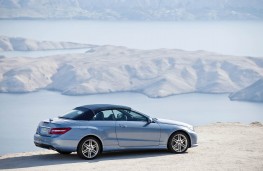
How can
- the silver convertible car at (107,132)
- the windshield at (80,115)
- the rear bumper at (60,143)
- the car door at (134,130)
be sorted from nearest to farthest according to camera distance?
the rear bumper at (60,143) < the silver convertible car at (107,132) < the windshield at (80,115) < the car door at (134,130)

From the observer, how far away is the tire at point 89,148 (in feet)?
43.7

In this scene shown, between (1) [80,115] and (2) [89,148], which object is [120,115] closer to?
(1) [80,115]

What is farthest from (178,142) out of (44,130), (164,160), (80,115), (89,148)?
(44,130)

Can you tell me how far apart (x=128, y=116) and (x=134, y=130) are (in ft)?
1.28

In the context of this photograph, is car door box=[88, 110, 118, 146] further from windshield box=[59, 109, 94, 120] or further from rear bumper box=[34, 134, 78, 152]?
rear bumper box=[34, 134, 78, 152]

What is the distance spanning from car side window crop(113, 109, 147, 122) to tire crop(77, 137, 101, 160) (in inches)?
34.1

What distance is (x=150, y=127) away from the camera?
14.2m

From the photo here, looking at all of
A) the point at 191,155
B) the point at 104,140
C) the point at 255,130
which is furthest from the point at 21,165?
the point at 255,130

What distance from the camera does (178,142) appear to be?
48.1 feet

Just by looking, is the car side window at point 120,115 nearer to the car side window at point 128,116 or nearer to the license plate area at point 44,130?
the car side window at point 128,116

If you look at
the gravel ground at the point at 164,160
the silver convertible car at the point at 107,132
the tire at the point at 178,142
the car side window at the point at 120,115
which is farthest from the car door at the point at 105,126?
the tire at the point at 178,142

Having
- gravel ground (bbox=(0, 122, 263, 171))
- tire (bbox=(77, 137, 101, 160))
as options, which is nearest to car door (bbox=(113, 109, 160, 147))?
gravel ground (bbox=(0, 122, 263, 171))

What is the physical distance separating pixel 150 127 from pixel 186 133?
3.45 ft

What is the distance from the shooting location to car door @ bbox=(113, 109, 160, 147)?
1387 centimetres
